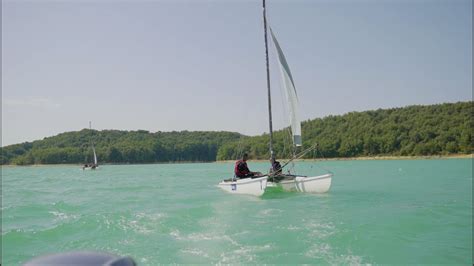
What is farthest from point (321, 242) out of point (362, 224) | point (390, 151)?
point (390, 151)

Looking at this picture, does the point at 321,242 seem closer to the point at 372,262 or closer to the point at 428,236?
the point at 372,262

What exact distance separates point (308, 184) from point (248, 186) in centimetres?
A: 285

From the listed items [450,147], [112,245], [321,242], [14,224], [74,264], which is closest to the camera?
[74,264]

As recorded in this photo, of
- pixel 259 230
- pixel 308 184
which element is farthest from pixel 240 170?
pixel 259 230

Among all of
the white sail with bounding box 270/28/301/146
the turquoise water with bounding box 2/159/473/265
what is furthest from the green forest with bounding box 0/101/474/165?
the turquoise water with bounding box 2/159/473/265

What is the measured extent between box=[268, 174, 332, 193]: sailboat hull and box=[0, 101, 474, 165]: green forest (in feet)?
226

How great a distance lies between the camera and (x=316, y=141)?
383ft

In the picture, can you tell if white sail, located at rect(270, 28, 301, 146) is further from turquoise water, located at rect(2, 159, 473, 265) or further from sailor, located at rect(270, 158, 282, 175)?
turquoise water, located at rect(2, 159, 473, 265)

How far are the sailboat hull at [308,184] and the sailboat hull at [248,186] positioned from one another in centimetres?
77

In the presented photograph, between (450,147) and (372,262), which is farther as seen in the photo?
(450,147)

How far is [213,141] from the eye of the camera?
169875mm

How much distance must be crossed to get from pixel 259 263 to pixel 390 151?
11203 centimetres

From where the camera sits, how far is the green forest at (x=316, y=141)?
107625mm

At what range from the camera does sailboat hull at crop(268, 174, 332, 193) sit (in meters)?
19.2
